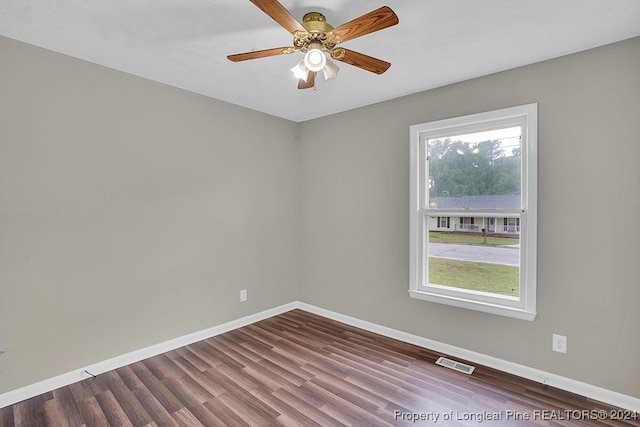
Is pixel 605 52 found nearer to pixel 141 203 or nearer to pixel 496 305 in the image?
pixel 496 305

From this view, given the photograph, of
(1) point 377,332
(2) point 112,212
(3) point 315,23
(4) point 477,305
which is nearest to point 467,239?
(4) point 477,305

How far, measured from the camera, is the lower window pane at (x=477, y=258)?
8.66 ft

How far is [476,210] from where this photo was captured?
2811 mm

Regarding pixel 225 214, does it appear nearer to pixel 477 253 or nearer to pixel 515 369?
pixel 477 253

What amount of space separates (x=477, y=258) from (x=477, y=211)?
432 mm

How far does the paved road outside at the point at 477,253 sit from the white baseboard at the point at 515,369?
0.83 meters

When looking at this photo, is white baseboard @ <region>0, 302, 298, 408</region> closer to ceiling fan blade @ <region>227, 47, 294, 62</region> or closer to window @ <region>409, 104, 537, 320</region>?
window @ <region>409, 104, 537, 320</region>

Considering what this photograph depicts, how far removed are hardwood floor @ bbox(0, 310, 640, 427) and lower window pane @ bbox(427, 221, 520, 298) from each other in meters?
0.71

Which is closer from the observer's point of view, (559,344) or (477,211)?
(559,344)

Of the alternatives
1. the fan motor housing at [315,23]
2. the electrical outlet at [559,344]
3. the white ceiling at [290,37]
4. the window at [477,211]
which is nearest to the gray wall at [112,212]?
the white ceiling at [290,37]

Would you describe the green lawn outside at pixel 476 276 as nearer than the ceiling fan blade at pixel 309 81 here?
No

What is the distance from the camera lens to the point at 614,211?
216 cm

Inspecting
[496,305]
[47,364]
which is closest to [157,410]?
[47,364]

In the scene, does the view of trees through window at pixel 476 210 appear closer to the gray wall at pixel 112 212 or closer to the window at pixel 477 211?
the window at pixel 477 211
